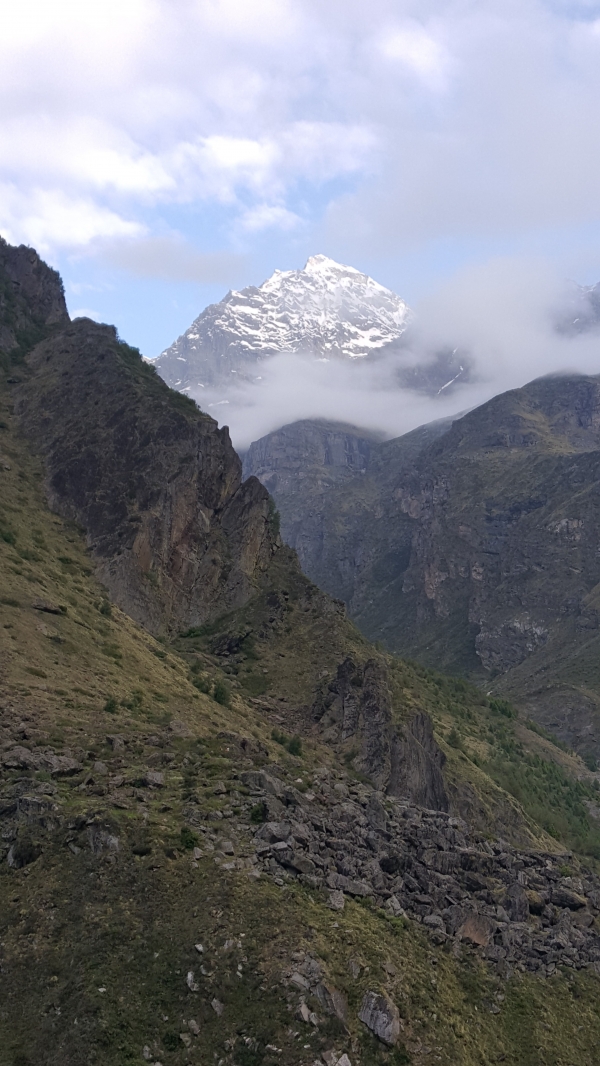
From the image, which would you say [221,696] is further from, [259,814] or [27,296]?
[27,296]

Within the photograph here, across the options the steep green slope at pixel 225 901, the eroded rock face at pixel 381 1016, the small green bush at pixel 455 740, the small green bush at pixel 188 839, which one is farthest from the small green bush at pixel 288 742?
the small green bush at pixel 455 740

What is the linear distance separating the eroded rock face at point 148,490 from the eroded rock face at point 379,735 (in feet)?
56.4

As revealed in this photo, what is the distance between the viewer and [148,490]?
93.2 meters

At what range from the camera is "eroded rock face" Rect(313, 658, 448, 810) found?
244 ft

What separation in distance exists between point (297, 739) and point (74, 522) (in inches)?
1396

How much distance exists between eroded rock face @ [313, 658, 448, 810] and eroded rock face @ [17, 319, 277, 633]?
17.2 m

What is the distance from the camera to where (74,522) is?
89.0 metres

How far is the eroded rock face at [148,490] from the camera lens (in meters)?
87.4

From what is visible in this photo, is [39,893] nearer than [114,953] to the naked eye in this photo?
No

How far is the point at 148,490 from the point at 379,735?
35.6 m

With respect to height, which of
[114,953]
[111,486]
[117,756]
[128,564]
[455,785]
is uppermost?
[111,486]

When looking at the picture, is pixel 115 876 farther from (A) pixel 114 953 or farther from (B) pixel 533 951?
(B) pixel 533 951

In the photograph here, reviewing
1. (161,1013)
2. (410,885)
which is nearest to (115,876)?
(161,1013)

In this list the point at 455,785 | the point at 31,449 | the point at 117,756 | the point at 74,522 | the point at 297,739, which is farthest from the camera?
the point at 31,449
